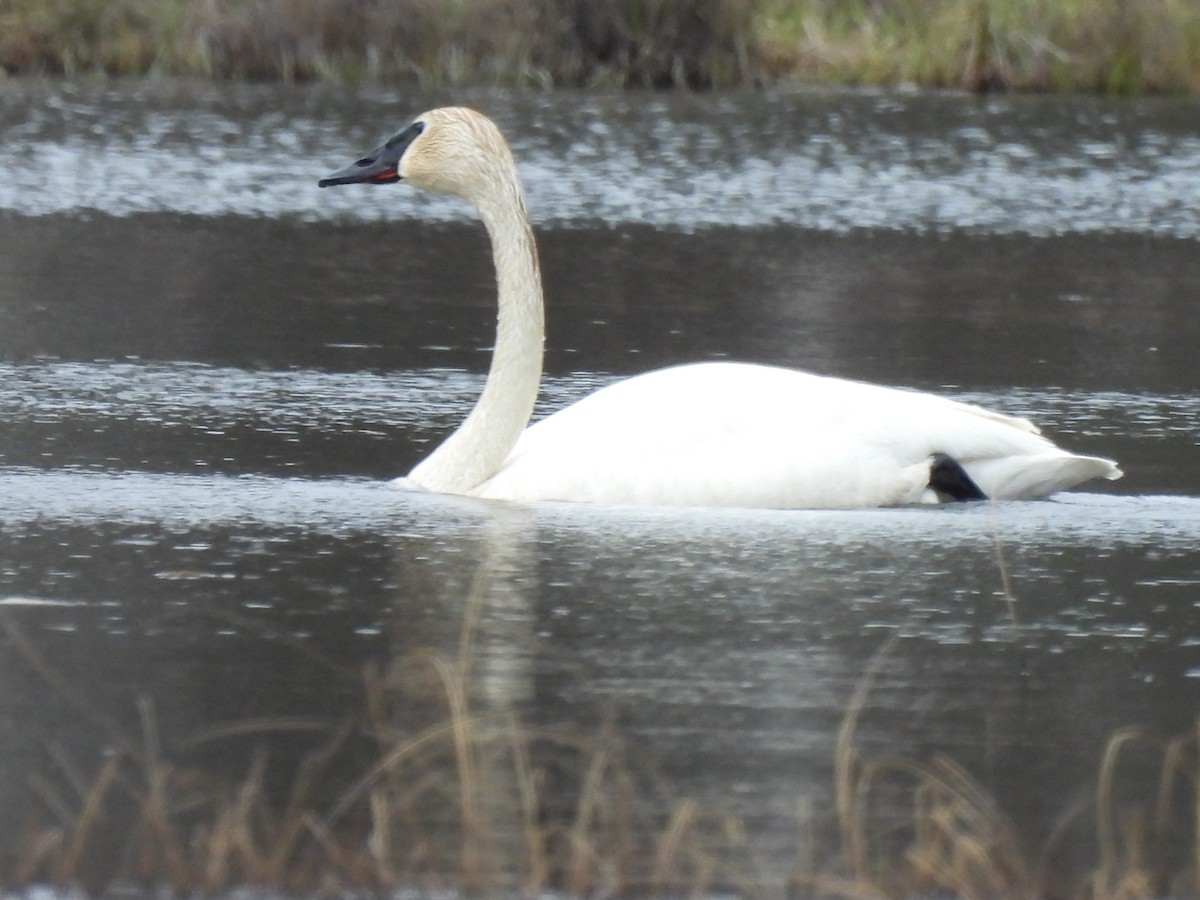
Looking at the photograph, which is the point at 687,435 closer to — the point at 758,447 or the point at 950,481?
the point at 758,447

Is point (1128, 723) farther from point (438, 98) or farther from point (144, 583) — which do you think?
point (438, 98)

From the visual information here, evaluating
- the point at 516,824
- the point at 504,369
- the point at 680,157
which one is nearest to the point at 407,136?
the point at 504,369

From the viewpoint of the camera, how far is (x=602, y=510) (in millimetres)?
6879

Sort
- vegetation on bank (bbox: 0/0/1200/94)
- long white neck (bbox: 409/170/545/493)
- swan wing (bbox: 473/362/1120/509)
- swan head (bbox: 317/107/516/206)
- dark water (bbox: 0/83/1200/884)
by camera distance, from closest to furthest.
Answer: dark water (bbox: 0/83/1200/884)
swan wing (bbox: 473/362/1120/509)
long white neck (bbox: 409/170/545/493)
swan head (bbox: 317/107/516/206)
vegetation on bank (bbox: 0/0/1200/94)

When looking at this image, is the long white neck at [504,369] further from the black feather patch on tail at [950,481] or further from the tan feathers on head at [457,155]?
the black feather patch on tail at [950,481]

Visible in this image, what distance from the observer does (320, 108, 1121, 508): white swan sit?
6965mm

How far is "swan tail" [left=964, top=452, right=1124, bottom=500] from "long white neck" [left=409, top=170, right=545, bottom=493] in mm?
1358

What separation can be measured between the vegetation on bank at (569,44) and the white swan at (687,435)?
722 inches

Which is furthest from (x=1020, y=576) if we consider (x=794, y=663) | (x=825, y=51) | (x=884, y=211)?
(x=825, y=51)

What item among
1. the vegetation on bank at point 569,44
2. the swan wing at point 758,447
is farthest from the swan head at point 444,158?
the vegetation on bank at point 569,44

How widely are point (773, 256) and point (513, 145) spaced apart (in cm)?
582

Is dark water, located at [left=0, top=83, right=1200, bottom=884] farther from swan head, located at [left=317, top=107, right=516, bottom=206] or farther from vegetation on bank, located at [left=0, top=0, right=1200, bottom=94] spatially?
vegetation on bank, located at [left=0, top=0, right=1200, bottom=94]

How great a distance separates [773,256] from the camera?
47.4 feet

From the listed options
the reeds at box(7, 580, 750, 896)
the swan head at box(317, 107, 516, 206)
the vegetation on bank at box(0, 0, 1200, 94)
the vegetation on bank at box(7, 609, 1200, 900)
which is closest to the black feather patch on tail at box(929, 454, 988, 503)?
the swan head at box(317, 107, 516, 206)
